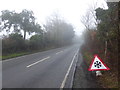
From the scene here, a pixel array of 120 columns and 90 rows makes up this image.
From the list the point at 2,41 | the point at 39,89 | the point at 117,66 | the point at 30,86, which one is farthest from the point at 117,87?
the point at 2,41

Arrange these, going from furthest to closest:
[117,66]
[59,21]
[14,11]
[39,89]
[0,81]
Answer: [59,21], [14,11], [117,66], [0,81], [39,89]

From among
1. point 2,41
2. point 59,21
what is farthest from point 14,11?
point 59,21

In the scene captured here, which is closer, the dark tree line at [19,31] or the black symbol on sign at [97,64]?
the black symbol on sign at [97,64]

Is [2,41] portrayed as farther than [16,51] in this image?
No

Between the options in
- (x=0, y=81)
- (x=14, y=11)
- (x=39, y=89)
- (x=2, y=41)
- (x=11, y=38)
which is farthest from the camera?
(x=14, y=11)

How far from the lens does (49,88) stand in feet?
21.2

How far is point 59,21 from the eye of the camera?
63906mm

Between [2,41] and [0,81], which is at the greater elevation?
[2,41]

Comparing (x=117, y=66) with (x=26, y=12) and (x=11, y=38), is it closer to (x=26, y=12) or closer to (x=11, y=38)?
(x=11, y=38)

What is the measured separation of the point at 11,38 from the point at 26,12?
14.0 meters

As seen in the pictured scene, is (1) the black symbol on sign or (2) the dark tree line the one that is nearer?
(1) the black symbol on sign

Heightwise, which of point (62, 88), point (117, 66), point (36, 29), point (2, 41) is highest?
point (36, 29)

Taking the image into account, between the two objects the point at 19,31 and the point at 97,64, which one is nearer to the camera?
the point at 97,64

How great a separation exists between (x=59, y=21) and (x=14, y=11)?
30323 millimetres
